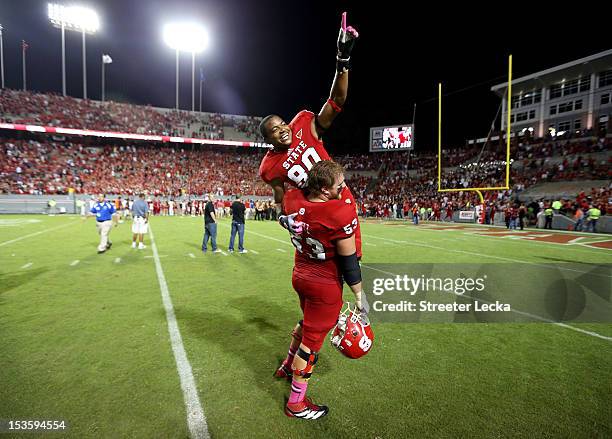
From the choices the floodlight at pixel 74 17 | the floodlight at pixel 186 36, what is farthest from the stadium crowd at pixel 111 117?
the floodlight at pixel 186 36

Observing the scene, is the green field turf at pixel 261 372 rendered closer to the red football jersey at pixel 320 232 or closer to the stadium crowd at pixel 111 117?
the red football jersey at pixel 320 232

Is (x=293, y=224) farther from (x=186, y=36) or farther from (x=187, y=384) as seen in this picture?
(x=186, y=36)

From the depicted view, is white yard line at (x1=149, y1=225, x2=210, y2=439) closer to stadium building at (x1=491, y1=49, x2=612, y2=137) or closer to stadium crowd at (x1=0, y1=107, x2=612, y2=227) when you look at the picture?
stadium crowd at (x1=0, y1=107, x2=612, y2=227)

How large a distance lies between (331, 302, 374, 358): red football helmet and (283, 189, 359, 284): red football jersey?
384 mm

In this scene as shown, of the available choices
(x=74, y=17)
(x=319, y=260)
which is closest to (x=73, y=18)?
(x=74, y=17)

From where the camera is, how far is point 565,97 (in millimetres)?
40656

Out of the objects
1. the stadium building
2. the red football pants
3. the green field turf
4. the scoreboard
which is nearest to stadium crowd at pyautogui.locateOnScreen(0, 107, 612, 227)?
the scoreboard

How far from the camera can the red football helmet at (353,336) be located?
2.90 metres

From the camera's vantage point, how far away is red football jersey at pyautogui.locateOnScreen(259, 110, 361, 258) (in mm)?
3326

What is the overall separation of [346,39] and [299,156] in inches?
41.7

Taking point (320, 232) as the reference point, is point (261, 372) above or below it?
below

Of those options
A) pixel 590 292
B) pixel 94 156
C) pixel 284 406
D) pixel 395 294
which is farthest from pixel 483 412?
pixel 94 156

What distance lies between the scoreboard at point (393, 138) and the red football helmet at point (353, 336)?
42181 millimetres

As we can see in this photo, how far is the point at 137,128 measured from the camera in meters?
48.3
